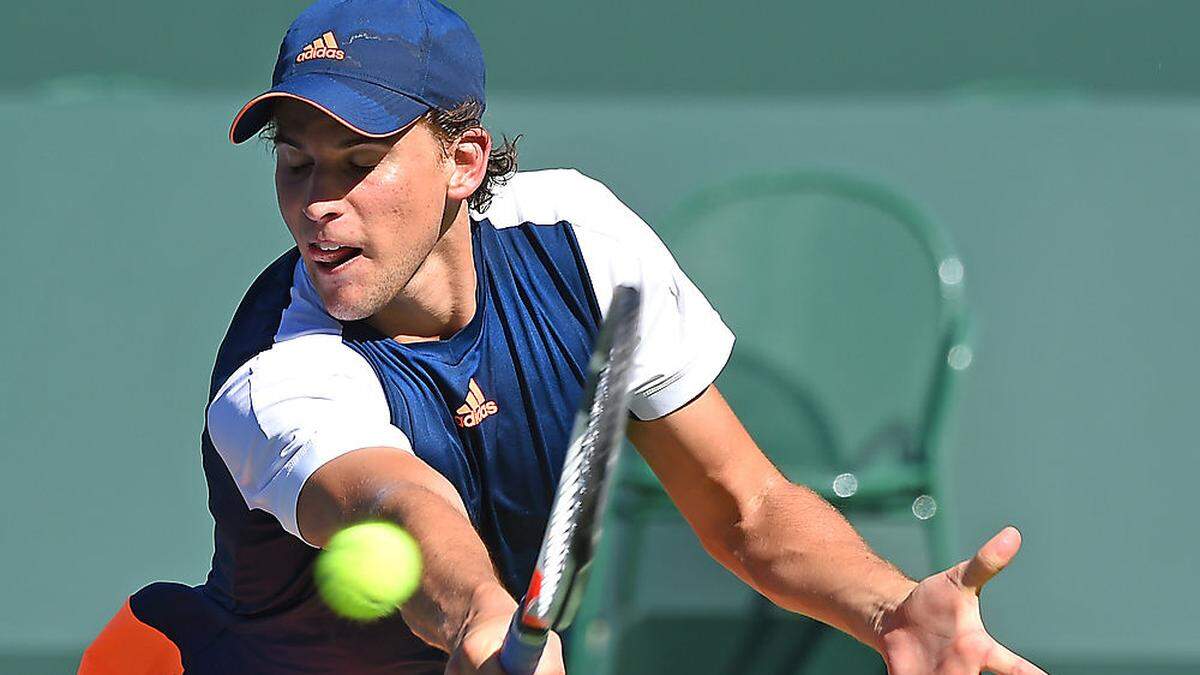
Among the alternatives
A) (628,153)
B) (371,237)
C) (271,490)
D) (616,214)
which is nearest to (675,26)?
(628,153)

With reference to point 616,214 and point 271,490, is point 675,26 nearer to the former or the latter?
point 616,214

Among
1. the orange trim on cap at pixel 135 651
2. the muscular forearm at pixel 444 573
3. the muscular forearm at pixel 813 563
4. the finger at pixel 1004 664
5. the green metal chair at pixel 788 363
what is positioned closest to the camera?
the muscular forearm at pixel 444 573

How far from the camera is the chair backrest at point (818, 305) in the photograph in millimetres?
3117

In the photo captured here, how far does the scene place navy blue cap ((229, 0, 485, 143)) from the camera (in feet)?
6.16

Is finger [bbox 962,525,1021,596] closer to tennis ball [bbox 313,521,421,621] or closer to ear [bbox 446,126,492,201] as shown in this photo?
tennis ball [bbox 313,521,421,621]

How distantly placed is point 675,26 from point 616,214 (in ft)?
3.89

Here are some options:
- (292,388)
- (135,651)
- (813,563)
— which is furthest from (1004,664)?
(135,651)

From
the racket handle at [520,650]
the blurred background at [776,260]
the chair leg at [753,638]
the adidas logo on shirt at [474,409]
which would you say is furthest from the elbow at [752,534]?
the chair leg at [753,638]

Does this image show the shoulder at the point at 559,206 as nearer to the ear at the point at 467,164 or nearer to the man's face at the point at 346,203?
the ear at the point at 467,164

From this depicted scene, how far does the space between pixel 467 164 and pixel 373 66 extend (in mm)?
188

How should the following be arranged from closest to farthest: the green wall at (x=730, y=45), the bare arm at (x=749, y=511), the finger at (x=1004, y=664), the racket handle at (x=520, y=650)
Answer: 1. the racket handle at (x=520, y=650)
2. the finger at (x=1004, y=664)
3. the bare arm at (x=749, y=511)
4. the green wall at (x=730, y=45)

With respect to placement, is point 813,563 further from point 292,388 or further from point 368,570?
point 292,388

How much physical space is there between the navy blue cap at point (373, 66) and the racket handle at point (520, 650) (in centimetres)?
67

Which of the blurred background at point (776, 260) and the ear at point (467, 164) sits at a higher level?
the ear at point (467, 164)
